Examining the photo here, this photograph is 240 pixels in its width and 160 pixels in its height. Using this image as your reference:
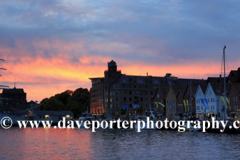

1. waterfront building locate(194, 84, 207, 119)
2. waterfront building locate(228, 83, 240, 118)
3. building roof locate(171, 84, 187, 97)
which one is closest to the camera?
waterfront building locate(228, 83, 240, 118)

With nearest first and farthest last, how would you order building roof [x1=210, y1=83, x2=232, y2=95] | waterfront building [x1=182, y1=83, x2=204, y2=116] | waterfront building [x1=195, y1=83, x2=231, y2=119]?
waterfront building [x1=195, y1=83, x2=231, y2=119] → building roof [x1=210, y1=83, x2=232, y2=95] → waterfront building [x1=182, y1=83, x2=204, y2=116]

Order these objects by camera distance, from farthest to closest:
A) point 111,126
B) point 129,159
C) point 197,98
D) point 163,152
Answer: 1. point 197,98
2. point 111,126
3. point 163,152
4. point 129,159

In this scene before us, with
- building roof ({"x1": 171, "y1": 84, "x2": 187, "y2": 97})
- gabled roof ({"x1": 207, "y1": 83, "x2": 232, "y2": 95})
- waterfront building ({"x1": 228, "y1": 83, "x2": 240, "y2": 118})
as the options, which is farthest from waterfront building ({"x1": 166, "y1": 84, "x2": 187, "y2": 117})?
waterfront building ({"x1": 228, "y1": 83, "x2": 240, "y2": 118})

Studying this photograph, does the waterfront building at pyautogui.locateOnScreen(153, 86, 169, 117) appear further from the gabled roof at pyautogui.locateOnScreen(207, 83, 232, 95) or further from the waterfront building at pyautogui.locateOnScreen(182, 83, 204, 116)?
the gabled roof at pyautogui.locateOnScreen(207, 83, 232, 95)

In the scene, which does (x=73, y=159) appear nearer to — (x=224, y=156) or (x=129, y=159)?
(x=129, y=159)

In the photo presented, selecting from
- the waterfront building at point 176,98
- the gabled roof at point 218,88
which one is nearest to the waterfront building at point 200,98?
the gabled roof at point 218,88

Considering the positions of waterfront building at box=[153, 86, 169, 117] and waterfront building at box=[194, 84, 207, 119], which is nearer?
waterfront building at box=[194, 84, 207, 119]

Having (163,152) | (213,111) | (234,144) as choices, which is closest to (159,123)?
(213,111)

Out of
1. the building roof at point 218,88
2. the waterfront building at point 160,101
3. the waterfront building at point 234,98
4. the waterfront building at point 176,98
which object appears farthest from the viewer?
the waterfront building at point 160,101

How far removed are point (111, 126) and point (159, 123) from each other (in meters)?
26.9

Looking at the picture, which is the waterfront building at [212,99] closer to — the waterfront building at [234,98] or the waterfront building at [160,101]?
the waterfront building at [234,98]

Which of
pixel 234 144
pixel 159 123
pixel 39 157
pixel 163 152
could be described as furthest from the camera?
pixel 159 123

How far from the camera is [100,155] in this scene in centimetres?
5359

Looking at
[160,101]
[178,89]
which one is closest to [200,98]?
[178,89]
